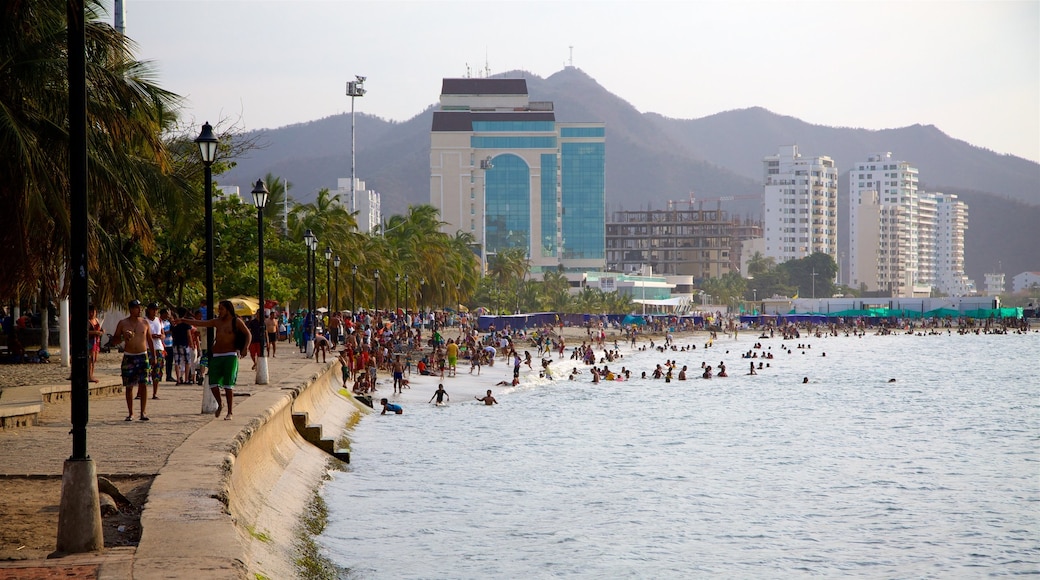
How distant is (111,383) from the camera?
692 inches

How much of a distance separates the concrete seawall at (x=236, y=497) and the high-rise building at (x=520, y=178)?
127 metres

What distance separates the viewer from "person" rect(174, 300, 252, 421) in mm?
13117

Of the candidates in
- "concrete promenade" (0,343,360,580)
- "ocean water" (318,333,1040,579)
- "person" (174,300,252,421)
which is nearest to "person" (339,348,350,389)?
"ocean water" (318,333,1040,579)

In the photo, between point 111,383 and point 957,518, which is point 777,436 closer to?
point 957,518

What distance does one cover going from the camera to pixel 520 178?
145m

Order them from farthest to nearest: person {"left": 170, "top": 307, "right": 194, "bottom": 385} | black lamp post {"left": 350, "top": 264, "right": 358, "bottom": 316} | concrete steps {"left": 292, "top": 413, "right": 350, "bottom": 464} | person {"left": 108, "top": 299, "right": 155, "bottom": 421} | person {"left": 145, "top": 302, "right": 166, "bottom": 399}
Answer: black lamp post {"left": 350, "top": 264, "right": 358, "bottom": 316}
person {"left": 170, "top": 307, "right": 194, "bottom": 385}
concrete steps {"left": 292, "top": 413, "right": 350, "bottom": 464}
person {"left": 145, "top": 302, "right": 166, "bottom": 399}
person {"left": 108, "top": 299, "right": 155, "bottom": 421}

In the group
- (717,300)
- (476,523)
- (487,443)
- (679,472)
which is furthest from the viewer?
(717,300)

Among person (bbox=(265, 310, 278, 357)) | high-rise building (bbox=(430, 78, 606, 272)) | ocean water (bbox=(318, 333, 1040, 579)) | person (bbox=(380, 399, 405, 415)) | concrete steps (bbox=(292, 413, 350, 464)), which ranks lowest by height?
ocean water (bbox=(318, 333, 1040, 579))

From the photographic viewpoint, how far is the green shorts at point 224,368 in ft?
44.1

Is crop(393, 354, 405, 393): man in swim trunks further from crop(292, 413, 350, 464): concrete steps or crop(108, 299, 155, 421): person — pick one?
crop(108, 299, 155, 421): person

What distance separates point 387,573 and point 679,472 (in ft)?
39.0

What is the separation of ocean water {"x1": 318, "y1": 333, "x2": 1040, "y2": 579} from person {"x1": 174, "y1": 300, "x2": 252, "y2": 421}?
2.44 metres

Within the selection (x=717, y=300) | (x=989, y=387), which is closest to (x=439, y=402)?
(x=989, y=387)

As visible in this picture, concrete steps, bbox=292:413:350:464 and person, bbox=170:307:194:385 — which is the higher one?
person, bbox=170:307:194:385
